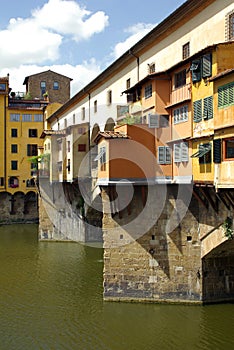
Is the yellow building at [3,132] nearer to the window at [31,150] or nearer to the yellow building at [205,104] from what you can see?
the window at [31,150]

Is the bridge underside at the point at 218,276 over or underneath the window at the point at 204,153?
underneath

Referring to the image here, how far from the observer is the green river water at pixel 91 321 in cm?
1853

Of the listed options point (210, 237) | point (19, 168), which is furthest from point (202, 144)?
point (19, 168)

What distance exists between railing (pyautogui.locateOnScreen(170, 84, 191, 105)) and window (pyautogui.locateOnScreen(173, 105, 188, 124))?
38 centimetres

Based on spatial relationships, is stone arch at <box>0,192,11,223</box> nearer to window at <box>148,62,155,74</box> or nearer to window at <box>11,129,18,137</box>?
window at <box>11,129,18,137</box>

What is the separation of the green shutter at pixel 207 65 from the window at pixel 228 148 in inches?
116

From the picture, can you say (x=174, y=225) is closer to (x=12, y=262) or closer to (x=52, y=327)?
(x=52, y=327)

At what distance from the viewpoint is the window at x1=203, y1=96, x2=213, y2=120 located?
715 inches

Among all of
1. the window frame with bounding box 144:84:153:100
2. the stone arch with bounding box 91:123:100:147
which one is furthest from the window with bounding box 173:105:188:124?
the stone arch with bounding box 91:123:100:147

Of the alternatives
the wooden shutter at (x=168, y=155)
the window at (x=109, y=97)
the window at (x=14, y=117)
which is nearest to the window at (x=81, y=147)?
the window at (x=109, y=97)

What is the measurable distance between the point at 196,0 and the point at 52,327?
53.8 ft

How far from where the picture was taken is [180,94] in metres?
20.6

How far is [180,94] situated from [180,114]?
92cm

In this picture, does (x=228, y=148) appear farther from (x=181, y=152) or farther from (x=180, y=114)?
(x=180, y=114)
